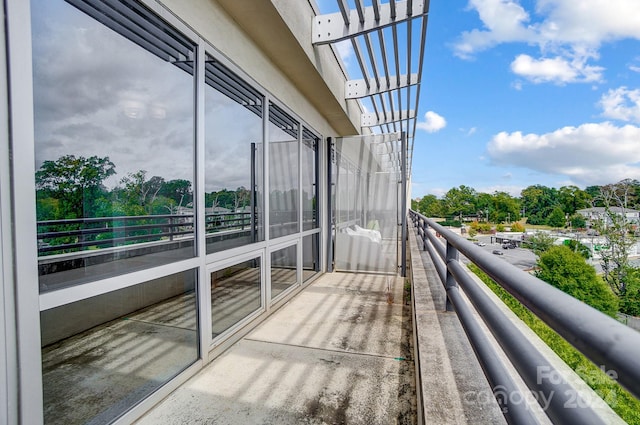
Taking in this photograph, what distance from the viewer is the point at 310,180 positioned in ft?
16.5

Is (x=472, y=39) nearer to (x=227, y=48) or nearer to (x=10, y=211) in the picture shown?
(x=227, y=48)

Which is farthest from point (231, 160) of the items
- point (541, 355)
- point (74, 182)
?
point (541, 355)

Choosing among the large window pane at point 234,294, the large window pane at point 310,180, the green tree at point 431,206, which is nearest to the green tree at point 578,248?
the green tree at point 431,206

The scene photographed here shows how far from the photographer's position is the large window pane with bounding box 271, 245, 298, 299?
12.4 feet

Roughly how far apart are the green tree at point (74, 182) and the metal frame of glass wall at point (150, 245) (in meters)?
0.05

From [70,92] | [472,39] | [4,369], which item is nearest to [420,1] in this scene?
[70,92]

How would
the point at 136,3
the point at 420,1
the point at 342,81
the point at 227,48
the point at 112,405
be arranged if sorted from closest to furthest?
the point at 112,405 → the point at 136,3 → the point at 227,48 → the point at 420,1 → the point at 342,81

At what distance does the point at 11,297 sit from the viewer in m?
1.27

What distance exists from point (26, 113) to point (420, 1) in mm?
2933

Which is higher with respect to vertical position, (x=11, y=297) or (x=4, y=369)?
(x=11, y=297)

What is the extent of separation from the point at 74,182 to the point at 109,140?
297 millimetres

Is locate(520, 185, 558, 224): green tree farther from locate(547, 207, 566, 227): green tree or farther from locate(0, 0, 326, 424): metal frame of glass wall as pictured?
locate(0, 0, 326, 424): metal frame of glass wall

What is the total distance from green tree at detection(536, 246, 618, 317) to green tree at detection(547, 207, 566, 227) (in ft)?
18.3

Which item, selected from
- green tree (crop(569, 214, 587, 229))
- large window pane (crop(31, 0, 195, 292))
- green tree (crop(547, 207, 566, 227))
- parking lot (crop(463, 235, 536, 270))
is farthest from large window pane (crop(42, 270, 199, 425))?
green tree (crop(569, 214, 587, 229))
